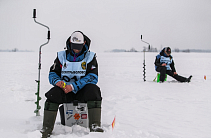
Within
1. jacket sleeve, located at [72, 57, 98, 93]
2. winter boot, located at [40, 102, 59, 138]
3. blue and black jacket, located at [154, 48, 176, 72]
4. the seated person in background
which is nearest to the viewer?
winter boot, located at [40, 102, 59, 138]

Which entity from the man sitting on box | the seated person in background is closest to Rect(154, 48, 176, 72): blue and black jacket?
the seated person in background

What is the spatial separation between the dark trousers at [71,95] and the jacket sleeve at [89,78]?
0.05 metres

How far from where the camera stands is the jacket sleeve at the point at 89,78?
2.47m

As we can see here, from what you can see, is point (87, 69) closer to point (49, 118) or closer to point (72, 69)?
point (72, 69)

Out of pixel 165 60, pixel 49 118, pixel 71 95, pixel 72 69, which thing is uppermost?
pixel 165 60

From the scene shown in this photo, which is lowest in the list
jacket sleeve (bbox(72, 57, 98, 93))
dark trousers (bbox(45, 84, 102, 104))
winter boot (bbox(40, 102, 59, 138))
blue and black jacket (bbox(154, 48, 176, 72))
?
winter boot (bbox(40, 102, 59, 138))

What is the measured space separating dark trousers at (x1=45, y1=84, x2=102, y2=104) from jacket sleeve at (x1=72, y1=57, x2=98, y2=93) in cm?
5

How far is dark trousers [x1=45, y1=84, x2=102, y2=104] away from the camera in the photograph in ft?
7.76

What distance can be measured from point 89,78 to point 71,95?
29 cm

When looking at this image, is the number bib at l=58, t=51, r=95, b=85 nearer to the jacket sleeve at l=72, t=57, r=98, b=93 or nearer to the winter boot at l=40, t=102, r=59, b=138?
the jacket sleeve at l=72, t=57, r=98, b=93

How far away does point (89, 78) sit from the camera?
2.53 m

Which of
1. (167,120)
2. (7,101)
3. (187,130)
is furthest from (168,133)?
(7,101)

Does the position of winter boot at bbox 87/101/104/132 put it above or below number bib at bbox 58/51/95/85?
below

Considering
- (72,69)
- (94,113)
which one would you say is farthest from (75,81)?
(94,113)
